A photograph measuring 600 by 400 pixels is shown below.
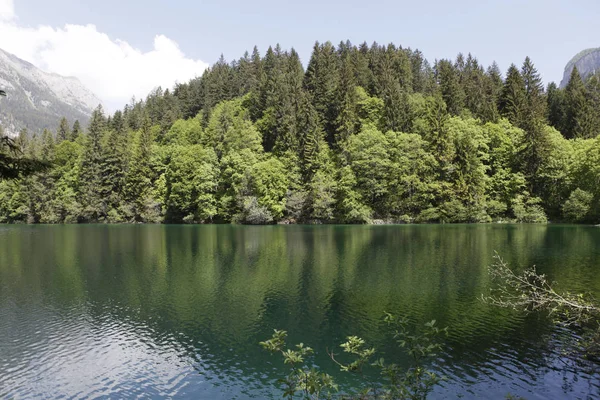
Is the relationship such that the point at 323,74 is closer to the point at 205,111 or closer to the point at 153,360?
the point at 205,111

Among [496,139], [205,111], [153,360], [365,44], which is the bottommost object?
[153,360]

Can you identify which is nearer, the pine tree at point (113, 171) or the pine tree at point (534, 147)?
the pine tree at point (534, 147)

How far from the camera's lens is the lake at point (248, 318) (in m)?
12.3

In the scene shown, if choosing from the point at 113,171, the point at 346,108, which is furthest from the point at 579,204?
the point at 113,171

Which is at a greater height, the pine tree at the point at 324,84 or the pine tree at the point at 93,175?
the pine tree at the point at 324,84

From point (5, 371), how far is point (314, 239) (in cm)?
3686

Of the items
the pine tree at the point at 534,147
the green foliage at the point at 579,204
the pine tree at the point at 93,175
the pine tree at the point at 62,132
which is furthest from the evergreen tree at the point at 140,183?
the green foliage at the point at 579,204

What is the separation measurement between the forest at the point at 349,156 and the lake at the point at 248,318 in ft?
128

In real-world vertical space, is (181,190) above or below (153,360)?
above

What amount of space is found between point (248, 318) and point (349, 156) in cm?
6425

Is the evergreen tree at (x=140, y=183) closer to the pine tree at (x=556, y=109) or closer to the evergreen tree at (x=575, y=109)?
the evergreen tree at (x=575, y=109)

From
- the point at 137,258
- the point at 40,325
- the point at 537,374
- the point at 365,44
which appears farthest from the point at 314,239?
the point at 365,44

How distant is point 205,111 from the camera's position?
10519 cm

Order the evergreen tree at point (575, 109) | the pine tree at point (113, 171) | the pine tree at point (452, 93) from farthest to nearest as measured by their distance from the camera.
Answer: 1. the pine tree at point (113, 171)
2. the pine tree at point (452, 93)
3. the evergreen tree at point (575, 109)
